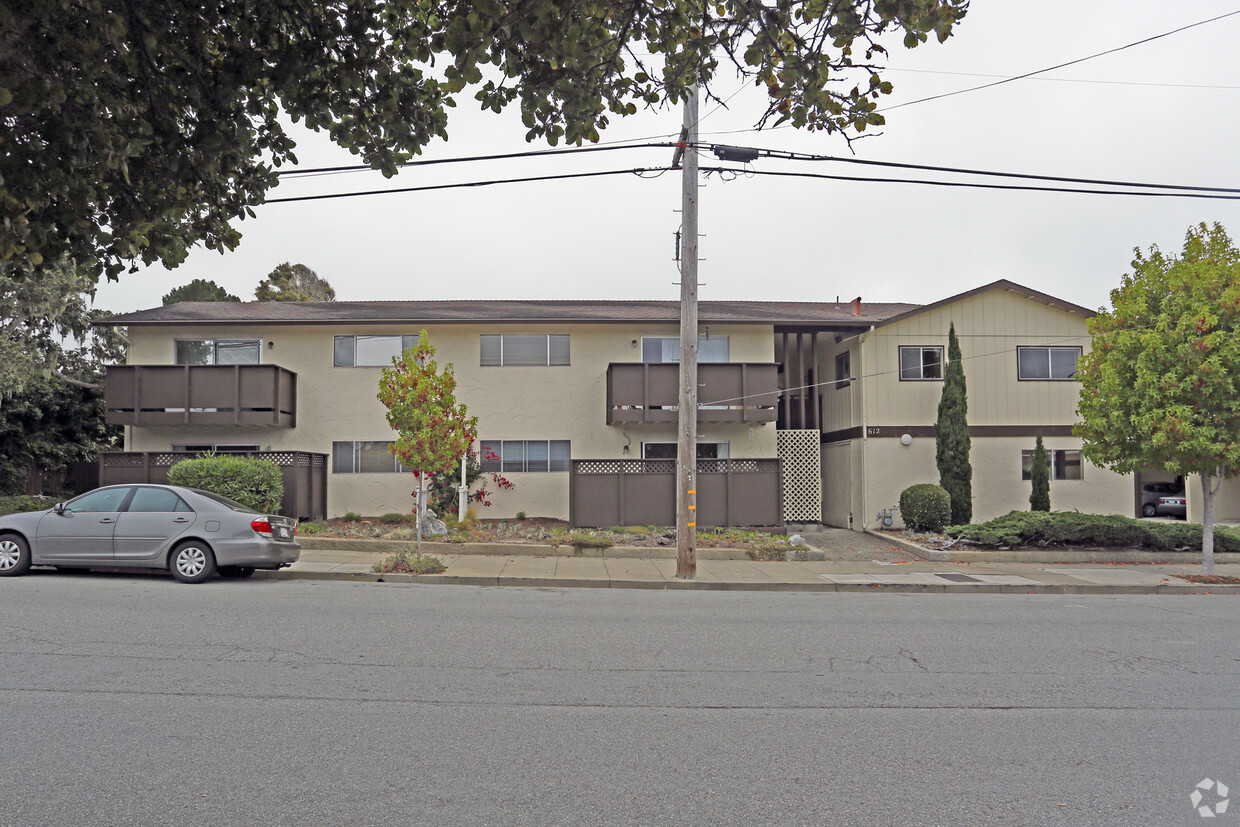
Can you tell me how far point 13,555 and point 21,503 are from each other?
1147cm

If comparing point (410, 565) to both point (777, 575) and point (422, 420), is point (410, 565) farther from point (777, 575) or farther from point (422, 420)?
point (777, 575)

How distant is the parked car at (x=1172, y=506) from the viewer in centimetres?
2989

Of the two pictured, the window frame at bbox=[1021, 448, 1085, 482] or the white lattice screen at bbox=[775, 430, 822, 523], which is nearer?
the window frame at bbox=[1021, 448, 1085, 482]

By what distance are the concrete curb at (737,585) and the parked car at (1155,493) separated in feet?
58.2

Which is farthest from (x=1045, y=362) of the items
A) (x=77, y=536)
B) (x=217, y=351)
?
(x=77, y=536)

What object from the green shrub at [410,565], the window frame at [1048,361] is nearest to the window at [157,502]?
the green shrub at [410,565]

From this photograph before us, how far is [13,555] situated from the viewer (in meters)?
12.4

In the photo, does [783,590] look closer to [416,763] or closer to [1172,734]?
[1172,734]

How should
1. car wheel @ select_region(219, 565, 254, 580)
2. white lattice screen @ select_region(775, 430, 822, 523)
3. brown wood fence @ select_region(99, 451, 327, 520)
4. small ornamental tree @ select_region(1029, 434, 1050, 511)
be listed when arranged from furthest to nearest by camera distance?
1. white lattice screen @ select_region(775, 430, 822, 523)
2. small ornamental tree @ select_region(1029, 434, 1050, 511)
3. brown wood fence @ select_region(99, 451, 327, 520)
4. car wheel @ select_region(219, 565, 254, 580)

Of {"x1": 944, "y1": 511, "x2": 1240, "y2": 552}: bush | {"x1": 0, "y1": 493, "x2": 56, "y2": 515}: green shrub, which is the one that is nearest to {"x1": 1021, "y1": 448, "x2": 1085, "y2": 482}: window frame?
{"x1": 944, "y1": 511, "x2": 1240, "y2": 552}: bush

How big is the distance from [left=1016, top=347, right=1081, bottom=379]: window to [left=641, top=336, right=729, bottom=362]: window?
763cm

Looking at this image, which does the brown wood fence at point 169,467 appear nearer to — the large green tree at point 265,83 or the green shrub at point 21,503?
the green shrub at point 21,503

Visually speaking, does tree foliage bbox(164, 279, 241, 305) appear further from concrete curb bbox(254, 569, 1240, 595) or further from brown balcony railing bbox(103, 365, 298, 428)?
concrete curb bbox(254, 569, 1240, 595)

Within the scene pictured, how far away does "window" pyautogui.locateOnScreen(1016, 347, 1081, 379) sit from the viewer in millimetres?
22297
